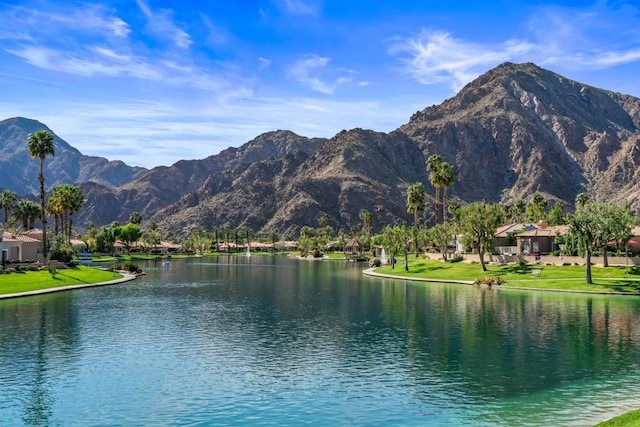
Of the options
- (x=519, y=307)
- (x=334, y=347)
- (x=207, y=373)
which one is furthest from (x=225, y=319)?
(x=519, y=307)

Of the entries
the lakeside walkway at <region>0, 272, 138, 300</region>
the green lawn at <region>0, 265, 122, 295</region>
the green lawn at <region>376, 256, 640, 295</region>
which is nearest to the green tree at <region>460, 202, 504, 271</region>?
the green lawn at <region>376, 256, 640, 295</region>

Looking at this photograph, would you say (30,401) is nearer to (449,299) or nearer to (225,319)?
(225,319)

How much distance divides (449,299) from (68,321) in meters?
45.3

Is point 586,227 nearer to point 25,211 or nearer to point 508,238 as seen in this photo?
point 508,238

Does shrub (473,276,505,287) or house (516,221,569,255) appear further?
house (516,221,569,255)

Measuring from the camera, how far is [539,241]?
125062mm

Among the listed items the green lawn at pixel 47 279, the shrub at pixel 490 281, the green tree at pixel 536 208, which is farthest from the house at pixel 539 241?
the green lawn at pixel 47 279

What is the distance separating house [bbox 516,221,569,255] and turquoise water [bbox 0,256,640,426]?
5516 cm

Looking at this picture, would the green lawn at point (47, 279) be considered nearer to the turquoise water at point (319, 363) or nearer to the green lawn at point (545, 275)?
the turquoise water at point (319, 363)

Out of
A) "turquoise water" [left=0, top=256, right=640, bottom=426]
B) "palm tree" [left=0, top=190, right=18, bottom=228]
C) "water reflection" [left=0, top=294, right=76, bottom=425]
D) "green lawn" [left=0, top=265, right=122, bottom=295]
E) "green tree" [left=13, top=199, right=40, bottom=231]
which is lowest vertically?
"turquoise water" [left=0, top=256, right=640, bottom=426]

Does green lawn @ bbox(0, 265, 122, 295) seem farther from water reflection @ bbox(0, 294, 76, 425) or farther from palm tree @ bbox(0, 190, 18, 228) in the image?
palm tree @ bbox(0, 190, 18, 228)

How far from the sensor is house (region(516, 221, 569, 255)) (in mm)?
123438

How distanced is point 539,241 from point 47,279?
9638 centimetres

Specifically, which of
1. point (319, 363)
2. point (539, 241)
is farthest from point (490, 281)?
point (319, 363)
